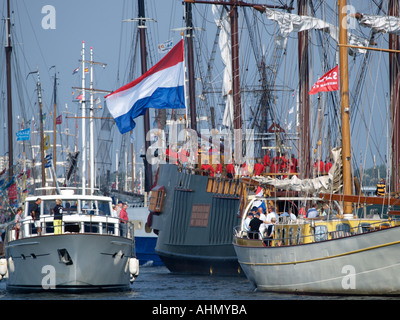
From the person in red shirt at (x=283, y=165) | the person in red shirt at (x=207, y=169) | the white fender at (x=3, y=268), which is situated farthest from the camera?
the person in red shirt at (x=207, y=169)

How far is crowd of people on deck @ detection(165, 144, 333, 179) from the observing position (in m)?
39.1

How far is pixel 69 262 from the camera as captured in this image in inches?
1145

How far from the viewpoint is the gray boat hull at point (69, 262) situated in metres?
29.0

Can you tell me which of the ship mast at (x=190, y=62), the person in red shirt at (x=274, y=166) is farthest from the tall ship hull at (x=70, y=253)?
the ship mast at (x=190, y=62)

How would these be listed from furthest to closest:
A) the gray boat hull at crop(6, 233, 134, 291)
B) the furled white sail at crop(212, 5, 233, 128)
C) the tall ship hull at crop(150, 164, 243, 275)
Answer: the furled white sail at crop(212, 5, 233, 128) → the tall ship hull at crop(150, 164, 243, 275) → the gray boat hull at crop(6, 233, 134, 291)

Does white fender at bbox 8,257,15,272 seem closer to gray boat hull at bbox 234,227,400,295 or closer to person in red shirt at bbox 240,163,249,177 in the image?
gray boat hull at bbox 234,227,400,295

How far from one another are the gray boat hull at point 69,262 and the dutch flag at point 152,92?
9485 mm

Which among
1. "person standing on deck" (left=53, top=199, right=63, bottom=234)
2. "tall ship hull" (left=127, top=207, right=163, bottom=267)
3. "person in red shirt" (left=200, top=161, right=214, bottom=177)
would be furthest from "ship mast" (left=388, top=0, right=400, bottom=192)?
"tall ship hull" (left=127, top=207, right=163, bottom=267)

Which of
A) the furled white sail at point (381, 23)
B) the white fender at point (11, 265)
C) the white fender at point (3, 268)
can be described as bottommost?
the white fender at point (3, 268)

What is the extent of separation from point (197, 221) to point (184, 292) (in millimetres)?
11663

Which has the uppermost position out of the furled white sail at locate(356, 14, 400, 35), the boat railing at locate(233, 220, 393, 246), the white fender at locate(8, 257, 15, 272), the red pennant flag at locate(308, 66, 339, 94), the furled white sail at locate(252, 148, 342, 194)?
the furled white sail at locate(356, 14, 400, 35)

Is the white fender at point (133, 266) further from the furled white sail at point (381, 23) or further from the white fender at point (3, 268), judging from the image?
the furled white sail at point (381, 23)

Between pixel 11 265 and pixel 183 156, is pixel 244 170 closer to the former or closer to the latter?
pixel 183 156

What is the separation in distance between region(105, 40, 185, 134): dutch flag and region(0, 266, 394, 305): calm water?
293 inches
